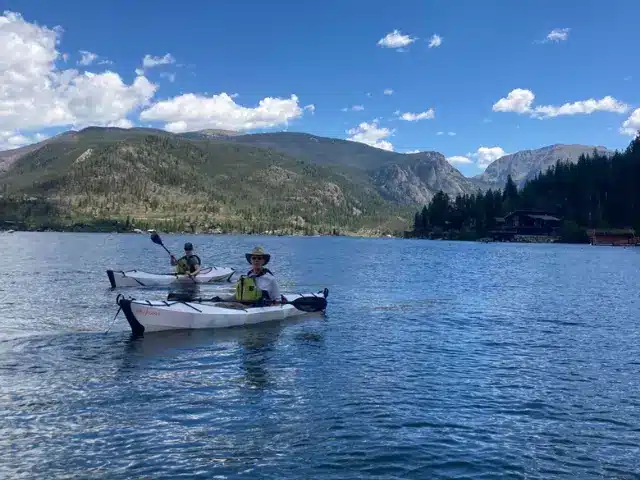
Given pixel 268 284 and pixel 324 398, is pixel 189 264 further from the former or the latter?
pixel 324 398

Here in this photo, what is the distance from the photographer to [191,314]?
26.9 m

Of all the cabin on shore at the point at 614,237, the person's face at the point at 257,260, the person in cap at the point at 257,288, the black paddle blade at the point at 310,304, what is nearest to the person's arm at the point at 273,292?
the person in cap at the point at 257,288

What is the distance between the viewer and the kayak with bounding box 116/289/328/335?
84.1ft

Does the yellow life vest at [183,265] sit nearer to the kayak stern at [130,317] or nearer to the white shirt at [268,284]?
the white shirt at [268,284]

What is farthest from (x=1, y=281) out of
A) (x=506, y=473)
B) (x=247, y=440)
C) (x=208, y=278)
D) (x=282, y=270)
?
(x=506, y=473)

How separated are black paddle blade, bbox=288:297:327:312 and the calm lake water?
974 mm

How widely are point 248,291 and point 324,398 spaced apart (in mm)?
13397

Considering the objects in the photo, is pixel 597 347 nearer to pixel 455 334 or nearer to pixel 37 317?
pixel 455 334

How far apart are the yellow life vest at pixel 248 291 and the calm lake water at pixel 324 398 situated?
A: 1684 millimetres

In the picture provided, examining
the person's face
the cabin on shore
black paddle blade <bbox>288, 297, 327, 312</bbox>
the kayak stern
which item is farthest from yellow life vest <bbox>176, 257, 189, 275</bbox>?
the cabin on shore

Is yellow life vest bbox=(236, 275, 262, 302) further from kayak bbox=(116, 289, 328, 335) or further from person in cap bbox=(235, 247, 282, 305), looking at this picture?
kayak bbox=(116, 289, 328, 335)

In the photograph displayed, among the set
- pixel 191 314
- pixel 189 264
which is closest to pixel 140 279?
pixel 189 264

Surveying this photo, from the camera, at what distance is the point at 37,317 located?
3073 cm

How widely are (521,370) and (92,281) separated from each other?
43596 mm
